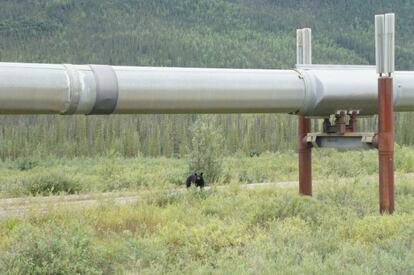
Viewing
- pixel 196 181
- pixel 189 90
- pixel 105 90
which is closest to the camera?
pixel 105 90

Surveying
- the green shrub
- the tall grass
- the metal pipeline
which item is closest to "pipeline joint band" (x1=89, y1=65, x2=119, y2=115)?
the metal pipeline

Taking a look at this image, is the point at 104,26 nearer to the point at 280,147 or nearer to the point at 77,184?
the point at 280,147

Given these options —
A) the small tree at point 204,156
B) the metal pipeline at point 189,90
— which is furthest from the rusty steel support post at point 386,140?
the small tree at point 204,156

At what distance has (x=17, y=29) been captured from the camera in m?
113

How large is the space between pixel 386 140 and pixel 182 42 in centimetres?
9865

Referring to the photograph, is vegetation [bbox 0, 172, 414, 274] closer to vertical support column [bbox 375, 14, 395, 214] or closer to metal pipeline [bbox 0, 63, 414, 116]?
vertical support column [bbox 375, 14, 395, 214]

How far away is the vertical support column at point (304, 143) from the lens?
11.6m

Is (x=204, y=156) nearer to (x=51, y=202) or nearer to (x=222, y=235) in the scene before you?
(x=51, y=202)

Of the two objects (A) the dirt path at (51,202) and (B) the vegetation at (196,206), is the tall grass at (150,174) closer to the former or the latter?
(B) the vegetation at (196,206)

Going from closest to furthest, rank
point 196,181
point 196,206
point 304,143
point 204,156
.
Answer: point 196,206 < point 304,143 < point 196,181 < point 204,156

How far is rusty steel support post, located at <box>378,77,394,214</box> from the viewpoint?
1017cm

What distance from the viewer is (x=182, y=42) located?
10788 cm

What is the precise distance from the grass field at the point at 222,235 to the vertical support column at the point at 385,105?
1.15 ft

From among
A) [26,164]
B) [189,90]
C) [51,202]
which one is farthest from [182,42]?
[189,90]
